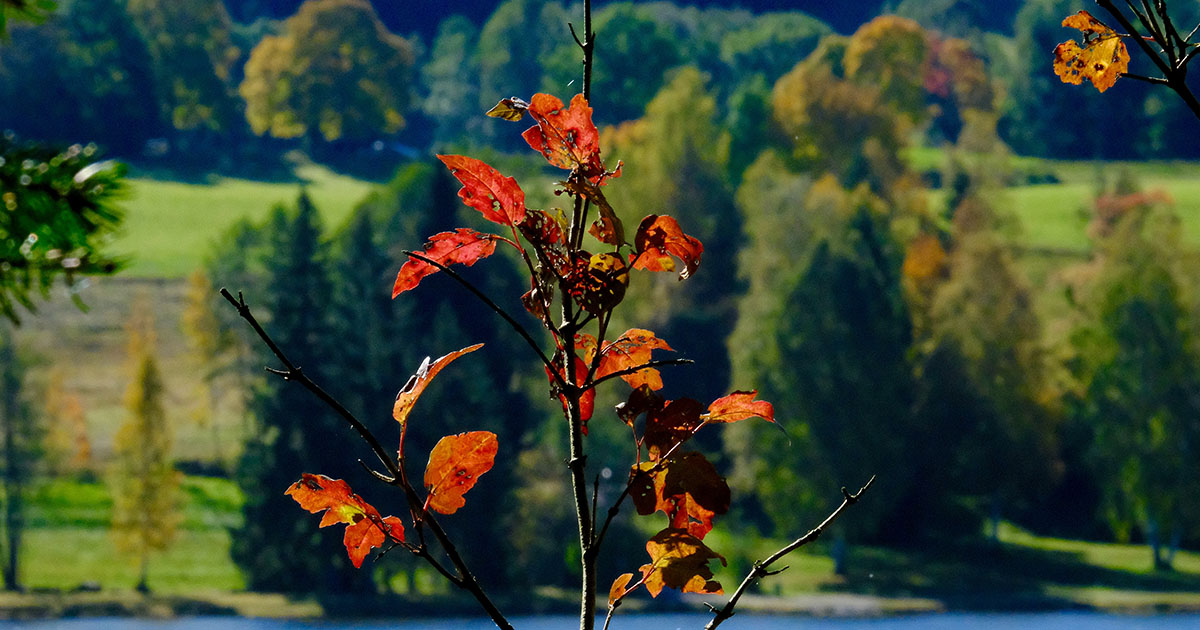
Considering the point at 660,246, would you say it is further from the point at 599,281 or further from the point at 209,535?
the point at 209,535

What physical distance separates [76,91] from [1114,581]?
32.8 m

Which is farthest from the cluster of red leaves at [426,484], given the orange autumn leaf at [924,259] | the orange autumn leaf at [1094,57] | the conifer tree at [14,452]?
the orange autumn leaf at [924,259]

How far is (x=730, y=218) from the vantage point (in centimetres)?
3541

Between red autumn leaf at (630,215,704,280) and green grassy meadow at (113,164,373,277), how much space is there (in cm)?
3403

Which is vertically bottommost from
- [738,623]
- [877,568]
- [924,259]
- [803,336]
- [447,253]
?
[738,623]

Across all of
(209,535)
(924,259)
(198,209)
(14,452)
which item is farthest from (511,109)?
(198,209)

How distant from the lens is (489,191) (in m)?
1.01

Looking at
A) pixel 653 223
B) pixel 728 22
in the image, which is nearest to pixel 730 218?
pixel 728 22

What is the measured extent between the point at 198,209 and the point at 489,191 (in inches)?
1617

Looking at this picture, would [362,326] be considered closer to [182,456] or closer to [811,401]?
[182,456]

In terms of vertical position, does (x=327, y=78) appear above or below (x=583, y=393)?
above

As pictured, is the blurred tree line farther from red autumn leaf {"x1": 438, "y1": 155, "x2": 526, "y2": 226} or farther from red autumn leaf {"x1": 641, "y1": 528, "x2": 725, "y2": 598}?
red autumn leaf {"x1": 641, "y1": 528, "x2": 725, "y2": 598}

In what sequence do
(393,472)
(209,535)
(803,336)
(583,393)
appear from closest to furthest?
1. (393,472)
2. (583,393)
3. (803,336)
4. (209,535)

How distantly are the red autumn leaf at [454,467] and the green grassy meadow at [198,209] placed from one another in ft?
112
